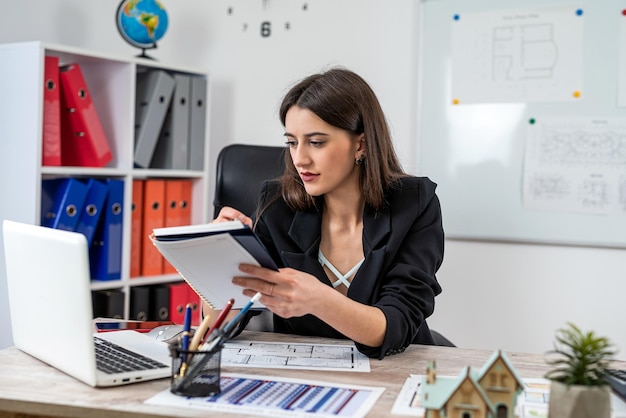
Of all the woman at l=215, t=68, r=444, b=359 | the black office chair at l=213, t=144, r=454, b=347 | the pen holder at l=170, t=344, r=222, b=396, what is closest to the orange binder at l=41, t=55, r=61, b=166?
the black office chair at l=213, t=144, r=454, b=347

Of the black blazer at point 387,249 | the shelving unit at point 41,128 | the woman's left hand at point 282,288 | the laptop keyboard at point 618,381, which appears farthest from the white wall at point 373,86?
the woman's left hand at point 282,288

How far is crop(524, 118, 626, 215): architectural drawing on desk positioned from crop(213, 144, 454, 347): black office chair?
91cm

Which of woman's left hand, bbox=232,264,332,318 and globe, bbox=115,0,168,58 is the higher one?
globe, bbox=115,0,168,58

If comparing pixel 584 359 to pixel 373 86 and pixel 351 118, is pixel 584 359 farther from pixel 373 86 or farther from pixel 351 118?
pixel 373 86

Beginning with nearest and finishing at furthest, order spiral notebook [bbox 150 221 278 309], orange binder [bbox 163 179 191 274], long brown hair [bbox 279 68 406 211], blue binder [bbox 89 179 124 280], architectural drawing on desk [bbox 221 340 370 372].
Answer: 1. spiral notebook [bbox 150 221 278 309]
2. architectural drawing on desk [bbox 221 340 370 372]
3. long brown hair [bbox 279 68 406 211]
4. blue binder [bbox 89 179 124 280]
5. orange binder [bbox 163 179 191 274]

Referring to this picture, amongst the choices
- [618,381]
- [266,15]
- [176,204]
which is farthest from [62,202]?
[618,381]

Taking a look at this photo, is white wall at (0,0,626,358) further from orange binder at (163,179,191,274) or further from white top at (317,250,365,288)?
white top at (317,250,365,288)

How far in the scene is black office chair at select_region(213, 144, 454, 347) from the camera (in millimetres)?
2193

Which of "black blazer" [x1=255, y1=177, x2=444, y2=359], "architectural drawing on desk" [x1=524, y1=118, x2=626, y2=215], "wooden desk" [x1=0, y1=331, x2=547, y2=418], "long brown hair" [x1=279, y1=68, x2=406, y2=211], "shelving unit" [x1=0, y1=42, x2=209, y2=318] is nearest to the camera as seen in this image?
"wooden desk" [x1=0, y1=331, x2=547, y2=418]

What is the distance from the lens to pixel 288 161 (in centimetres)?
197

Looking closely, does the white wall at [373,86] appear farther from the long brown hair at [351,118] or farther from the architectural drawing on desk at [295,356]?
the architectural drawing on desk at [295,356]

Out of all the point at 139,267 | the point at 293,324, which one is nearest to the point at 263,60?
the point at 139,267

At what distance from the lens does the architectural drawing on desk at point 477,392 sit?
97 centimetres

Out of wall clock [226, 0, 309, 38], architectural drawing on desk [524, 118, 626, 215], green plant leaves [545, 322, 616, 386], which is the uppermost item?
wall clock [226, 0, 309, 38]
